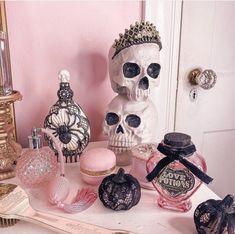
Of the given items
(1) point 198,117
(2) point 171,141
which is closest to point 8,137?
(2) point 171,141

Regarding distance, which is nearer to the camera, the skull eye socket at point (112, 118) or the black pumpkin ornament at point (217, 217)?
the black pumpkin ornament at point (217, 217)

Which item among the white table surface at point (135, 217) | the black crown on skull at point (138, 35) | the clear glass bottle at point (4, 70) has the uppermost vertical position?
the black crown on skull at point (138, 35)

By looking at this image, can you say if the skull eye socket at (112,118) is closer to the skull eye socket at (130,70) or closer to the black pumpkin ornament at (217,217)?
the skull eye socket at (130,70)

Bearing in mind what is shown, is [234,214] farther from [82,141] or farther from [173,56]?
[173,56]

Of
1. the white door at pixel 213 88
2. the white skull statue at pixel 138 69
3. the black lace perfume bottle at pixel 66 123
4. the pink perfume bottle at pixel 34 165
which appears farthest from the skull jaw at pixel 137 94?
the white door at pixel 213 88

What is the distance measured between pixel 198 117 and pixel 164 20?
0.37 metres

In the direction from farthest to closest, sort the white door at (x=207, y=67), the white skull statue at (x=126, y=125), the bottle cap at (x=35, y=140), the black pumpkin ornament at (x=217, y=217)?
the white door at (x=207, y=67)
the white skull statue at (x=126, y=125)
the bottle cap at (x=35, y=140)
the black pumpkin ornament at (x=217, y=217)

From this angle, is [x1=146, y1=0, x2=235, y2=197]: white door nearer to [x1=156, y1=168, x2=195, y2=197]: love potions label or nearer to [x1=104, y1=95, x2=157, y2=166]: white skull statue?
[x1=104, y1=95, x2=157, y2=166]: white skull statue

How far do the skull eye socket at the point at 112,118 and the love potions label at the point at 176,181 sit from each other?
209 millimetres

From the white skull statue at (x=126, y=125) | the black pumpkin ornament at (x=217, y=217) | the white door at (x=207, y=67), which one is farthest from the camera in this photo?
the white door at (x=207, y=67)

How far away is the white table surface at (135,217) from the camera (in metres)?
0.51

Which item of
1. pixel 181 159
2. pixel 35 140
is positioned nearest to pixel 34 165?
pixel 35 140

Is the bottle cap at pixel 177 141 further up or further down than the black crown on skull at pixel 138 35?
further down

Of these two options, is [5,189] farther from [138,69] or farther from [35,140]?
[138,69]
